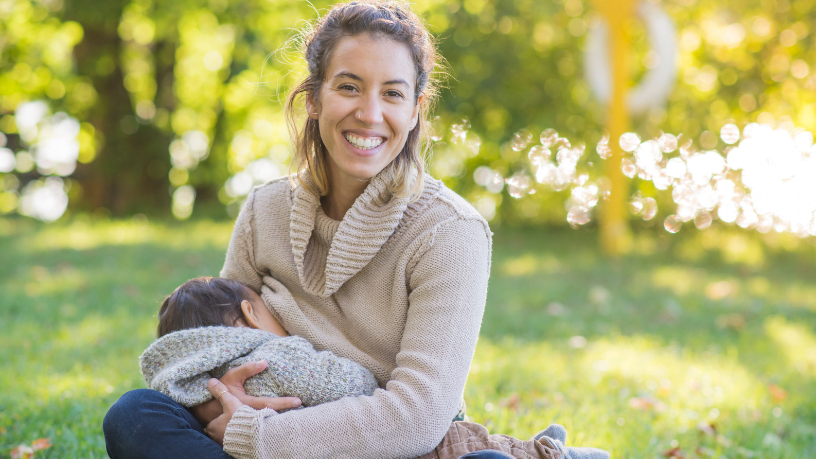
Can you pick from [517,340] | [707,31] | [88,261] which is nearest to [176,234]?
[88,261]

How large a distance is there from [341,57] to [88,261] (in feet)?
17.5

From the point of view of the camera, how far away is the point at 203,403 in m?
1.88

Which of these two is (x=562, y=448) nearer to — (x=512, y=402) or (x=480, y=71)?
(x=512, y=402)

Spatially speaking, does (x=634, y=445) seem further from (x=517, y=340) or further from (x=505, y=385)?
(x=517, y=340)

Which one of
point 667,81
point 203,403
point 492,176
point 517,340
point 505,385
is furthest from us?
point 492,176

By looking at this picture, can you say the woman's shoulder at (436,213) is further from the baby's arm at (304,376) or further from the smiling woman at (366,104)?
the baby's arm at (304,376)

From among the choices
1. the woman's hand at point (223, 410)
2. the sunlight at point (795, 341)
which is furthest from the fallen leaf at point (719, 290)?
the woman's hand at point (223, 410)

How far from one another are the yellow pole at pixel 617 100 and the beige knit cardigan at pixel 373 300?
6302 mm

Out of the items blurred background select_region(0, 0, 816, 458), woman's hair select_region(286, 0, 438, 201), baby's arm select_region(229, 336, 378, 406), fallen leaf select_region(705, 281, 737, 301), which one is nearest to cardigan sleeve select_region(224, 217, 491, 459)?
baby's arm select_region(229, 336, 378, 406)

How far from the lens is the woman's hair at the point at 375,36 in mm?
1936

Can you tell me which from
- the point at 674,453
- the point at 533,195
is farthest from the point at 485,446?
the point at 533,195

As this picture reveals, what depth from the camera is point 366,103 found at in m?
1.93

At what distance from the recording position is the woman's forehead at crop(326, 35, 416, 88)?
1913 mm

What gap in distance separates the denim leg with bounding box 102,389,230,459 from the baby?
3.1 inches
